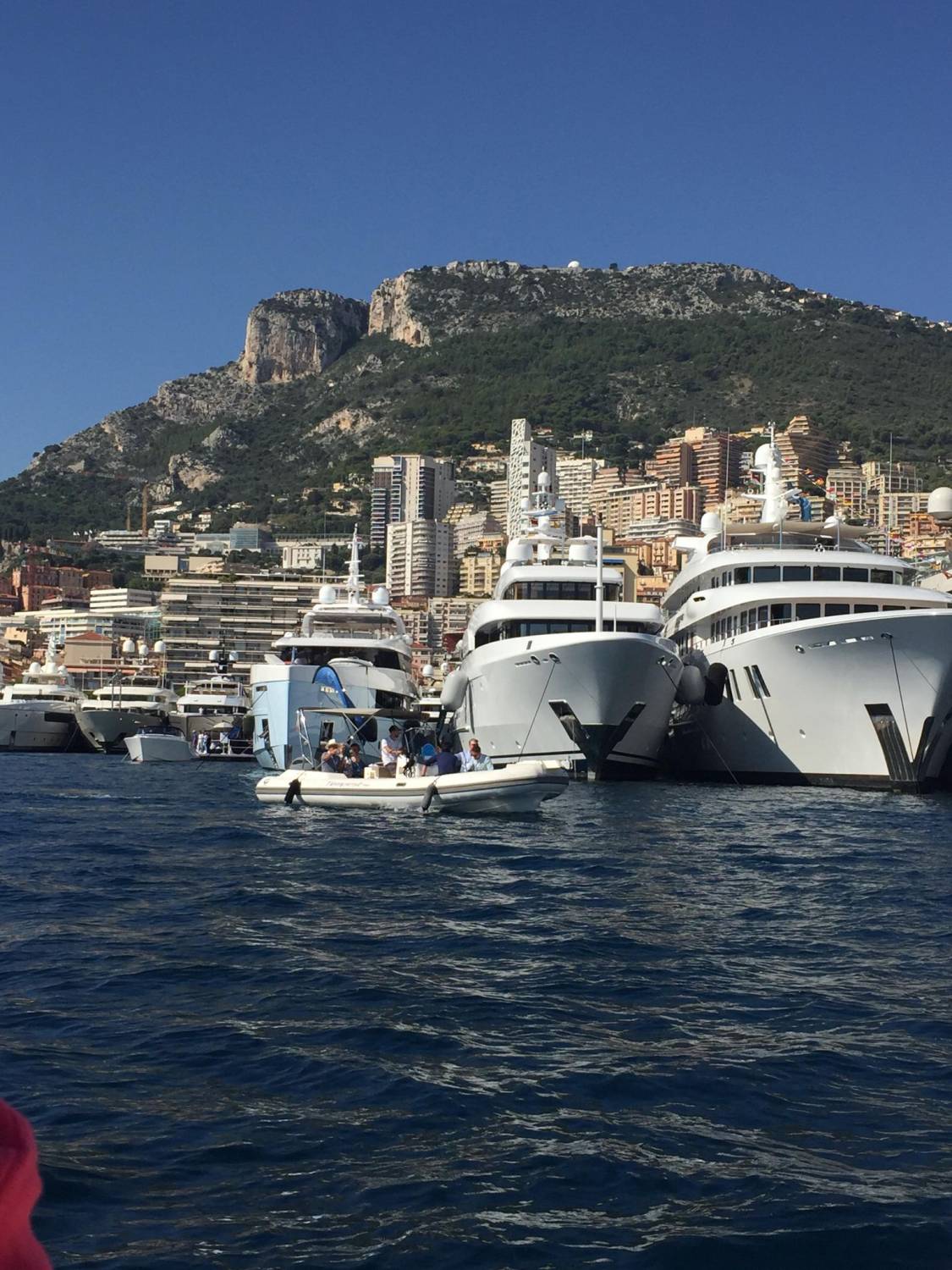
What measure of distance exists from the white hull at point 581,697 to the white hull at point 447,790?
9323 millimetres

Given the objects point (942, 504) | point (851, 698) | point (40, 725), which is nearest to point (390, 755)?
point (851, 698)

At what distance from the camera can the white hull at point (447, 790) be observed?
84.9 ft

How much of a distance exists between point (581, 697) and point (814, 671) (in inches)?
233

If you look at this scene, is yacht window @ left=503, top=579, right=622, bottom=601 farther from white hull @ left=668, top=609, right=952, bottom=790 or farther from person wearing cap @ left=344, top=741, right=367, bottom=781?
person wearing cap @ left=344, top=741, right=367, bottom=781

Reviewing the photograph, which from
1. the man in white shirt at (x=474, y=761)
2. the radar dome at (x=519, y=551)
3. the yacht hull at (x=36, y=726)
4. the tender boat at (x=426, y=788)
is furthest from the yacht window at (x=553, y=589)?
the yacht hull at (x=36, y=726)

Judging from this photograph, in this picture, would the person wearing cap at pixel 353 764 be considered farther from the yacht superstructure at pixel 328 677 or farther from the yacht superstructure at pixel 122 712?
the yacht superstructure at pixel 122 712

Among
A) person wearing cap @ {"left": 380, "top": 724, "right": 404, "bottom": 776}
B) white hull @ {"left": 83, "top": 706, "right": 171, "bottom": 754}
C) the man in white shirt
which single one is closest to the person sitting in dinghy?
person wearing cap @ {"left": 380, "top": 724, "right": 404, "bottom": 776}

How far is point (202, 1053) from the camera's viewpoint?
9.29 meters

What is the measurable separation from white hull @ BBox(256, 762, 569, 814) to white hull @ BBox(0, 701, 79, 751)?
62.1m

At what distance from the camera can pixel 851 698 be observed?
1347 inches

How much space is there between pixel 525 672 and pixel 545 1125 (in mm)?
28958

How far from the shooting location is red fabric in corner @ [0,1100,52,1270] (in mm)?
1853

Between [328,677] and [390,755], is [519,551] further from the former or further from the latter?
[390,755]

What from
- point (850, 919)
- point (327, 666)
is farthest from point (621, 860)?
point (327, 666)
